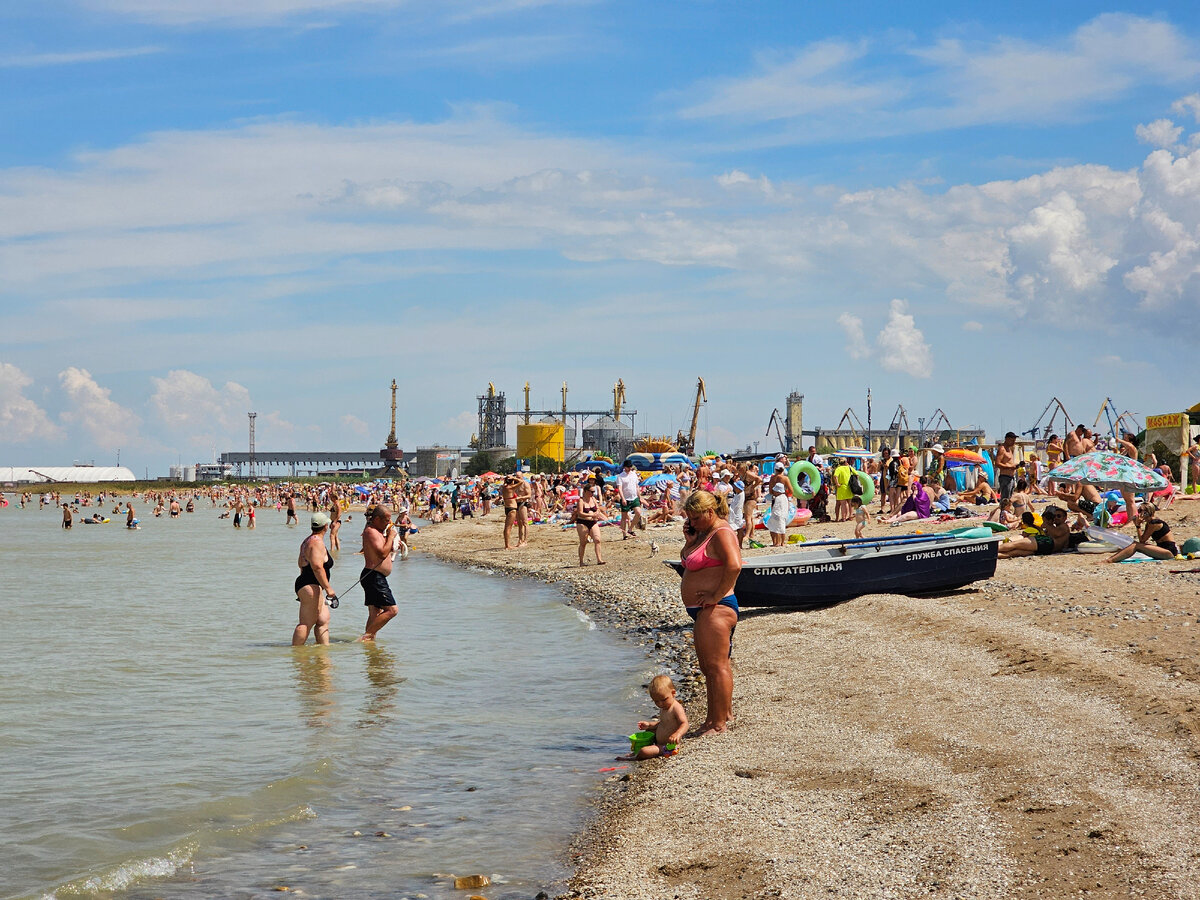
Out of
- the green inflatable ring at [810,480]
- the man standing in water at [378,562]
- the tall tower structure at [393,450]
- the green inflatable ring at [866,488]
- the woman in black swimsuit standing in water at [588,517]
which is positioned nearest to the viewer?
the man standing in water at [378,562]

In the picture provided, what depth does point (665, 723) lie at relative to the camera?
6.87 m

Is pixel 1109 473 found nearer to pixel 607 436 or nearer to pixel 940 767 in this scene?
pixel 940 767

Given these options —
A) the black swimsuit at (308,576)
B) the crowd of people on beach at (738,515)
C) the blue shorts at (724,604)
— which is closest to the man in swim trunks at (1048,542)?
the crowd of people on beach at (738,515)

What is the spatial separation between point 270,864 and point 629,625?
344 inches

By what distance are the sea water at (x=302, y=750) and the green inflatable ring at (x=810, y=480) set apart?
10185 millimetres

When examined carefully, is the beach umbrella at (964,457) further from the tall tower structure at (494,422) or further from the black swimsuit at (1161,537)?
the tall tower structure at (494,422)

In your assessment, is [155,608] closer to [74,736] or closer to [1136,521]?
[74,736]

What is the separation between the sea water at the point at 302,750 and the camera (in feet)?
17.6

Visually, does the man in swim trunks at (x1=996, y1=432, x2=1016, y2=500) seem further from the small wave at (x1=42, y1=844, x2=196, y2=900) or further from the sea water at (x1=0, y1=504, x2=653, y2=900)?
the small wave at (x1=42, y1=844, x2=196, y2=900)

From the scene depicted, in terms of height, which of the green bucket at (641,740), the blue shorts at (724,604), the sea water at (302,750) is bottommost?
the sea water at (302,750)

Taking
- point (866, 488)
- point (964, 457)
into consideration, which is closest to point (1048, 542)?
Answer: point (866, 488)

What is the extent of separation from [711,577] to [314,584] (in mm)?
5671

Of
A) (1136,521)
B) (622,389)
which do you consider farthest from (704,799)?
(622,389)

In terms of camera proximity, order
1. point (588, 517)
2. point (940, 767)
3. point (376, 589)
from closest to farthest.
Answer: point (940, 767) → point (376, 589) → point (588, 517)
